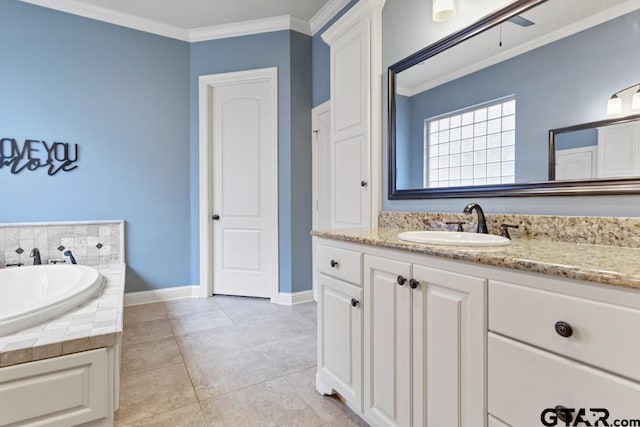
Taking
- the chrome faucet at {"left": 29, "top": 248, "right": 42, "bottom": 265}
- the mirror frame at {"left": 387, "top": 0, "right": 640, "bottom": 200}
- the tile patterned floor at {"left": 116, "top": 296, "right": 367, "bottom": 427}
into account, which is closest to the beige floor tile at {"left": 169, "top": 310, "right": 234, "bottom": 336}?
the tile patterned floor at {"left": 116, "top": 296, "right": 367, "bottom": 427}

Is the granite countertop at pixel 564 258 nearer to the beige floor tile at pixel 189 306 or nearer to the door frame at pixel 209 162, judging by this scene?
the door frame at pixel 209 162

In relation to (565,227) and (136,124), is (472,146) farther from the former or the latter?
(136,124)

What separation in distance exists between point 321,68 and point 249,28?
0.85m

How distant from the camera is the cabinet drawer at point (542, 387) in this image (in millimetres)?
665

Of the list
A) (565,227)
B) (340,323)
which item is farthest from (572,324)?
(340,323)

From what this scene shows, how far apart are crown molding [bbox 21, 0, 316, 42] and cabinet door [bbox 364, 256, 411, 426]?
283 centimetres

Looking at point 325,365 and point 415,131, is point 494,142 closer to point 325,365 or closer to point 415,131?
point 415,131

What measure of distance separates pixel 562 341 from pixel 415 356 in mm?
501

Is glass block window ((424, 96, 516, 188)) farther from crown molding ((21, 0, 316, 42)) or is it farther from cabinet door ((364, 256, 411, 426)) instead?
crown molding ((21, 0, 316, 42))

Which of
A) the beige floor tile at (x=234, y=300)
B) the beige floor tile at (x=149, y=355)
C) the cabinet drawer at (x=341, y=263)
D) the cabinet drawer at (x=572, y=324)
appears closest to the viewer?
the cabinet drawer at (x=572, y=324)

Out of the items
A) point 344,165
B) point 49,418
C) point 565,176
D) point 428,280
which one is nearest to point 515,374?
point 428,280

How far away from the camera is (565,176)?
48.5 inches

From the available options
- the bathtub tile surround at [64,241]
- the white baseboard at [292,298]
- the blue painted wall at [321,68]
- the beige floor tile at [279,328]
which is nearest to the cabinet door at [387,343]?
the beige floor tile at [279,328]

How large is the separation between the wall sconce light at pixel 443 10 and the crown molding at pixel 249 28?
1851mm
